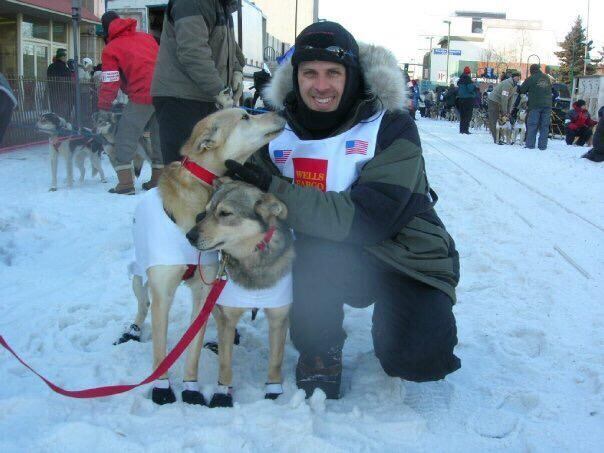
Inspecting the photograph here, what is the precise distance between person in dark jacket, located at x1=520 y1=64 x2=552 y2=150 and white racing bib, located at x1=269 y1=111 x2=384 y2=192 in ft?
38.0

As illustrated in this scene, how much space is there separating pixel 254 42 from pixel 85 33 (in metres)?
8.57

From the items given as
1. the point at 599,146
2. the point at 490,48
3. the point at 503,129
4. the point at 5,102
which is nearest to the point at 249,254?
the point at 5,102

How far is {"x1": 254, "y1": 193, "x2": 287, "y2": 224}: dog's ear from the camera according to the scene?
2271 millimetres

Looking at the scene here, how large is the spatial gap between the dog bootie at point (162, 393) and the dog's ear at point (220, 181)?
0.85m

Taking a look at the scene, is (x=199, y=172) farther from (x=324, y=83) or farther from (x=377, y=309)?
(x=377, y=309)

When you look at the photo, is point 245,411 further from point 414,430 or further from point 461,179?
point 461,179

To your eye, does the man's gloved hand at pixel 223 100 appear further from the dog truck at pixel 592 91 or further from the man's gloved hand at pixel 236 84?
the dog truck at pixel 592 91

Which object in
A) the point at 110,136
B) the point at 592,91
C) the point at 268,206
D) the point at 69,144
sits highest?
the point at 592,91

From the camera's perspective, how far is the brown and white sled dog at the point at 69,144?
743 centimetres

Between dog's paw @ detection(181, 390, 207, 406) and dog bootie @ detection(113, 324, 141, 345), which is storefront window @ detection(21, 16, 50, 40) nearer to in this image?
dog bootie @ detection(113, 324, 141, 345)

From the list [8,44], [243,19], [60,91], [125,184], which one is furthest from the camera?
[8,44]

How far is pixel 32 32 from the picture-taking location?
16.2 metres

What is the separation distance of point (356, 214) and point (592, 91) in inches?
814

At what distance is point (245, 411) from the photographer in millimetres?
2299
